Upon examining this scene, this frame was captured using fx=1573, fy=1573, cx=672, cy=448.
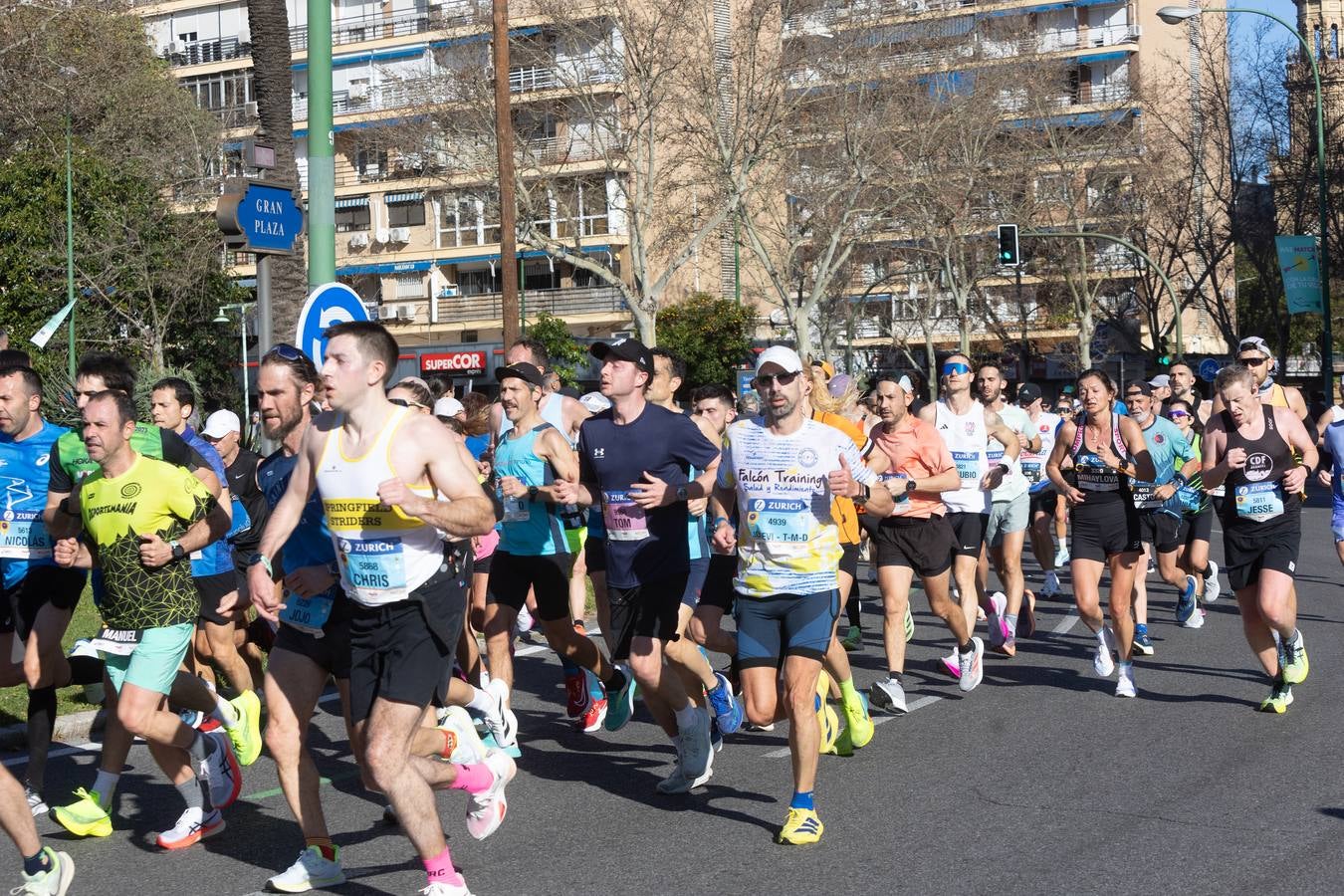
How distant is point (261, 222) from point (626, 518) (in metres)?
4.68

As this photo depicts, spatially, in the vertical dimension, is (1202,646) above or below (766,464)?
below

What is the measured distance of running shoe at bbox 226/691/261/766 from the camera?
296 inches

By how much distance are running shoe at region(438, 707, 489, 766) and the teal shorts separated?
120 centimetres

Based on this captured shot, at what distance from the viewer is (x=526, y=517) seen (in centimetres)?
879

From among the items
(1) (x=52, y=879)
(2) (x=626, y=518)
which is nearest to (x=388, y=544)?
(1) (x=52, y=879)

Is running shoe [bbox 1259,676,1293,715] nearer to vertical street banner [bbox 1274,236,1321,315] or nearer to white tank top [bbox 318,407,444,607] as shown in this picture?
white tank top [bbox 318,407,444,607]

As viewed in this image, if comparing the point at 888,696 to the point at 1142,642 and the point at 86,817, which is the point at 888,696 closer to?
the point at 1142,642

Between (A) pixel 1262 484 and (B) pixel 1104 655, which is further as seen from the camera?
(B) pixel 1104 655

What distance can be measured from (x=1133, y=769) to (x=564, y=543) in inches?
128

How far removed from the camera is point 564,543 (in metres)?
8.83

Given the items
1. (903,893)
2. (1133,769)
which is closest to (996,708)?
(1133,769)

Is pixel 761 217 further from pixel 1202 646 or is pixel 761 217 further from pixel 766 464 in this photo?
pixel 766 464

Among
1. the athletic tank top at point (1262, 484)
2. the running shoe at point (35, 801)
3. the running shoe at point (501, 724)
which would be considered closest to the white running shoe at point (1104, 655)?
the athletic tank top at point (1262, 484)

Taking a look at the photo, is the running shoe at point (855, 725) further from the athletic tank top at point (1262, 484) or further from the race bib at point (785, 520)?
the athletic tank top at point (1262, 484)
